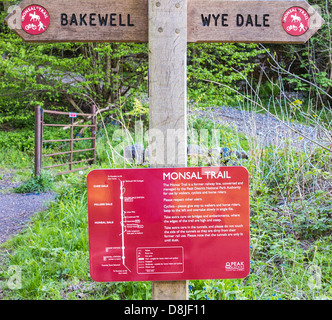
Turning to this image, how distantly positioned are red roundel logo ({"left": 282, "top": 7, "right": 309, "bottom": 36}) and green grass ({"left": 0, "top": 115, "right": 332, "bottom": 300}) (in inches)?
61.0

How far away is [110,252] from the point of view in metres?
1.87

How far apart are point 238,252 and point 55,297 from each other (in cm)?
143

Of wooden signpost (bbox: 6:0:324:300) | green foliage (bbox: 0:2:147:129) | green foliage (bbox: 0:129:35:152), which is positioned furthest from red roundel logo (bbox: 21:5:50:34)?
green foliage (bbox: 0:129:35:152)

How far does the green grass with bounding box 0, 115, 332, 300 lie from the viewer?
265 cm

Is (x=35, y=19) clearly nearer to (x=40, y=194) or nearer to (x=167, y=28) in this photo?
(x=167, y=28)

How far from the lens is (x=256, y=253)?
3160 millimetres

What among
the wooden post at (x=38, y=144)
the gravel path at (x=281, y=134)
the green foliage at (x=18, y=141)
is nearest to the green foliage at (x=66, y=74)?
the green foliage at (x=18, y=141)

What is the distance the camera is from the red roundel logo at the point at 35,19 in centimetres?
192

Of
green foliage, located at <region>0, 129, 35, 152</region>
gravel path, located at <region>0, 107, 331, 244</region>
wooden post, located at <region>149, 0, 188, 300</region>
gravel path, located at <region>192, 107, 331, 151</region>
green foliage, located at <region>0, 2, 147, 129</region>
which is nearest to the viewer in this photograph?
wooden post, located at <region>149, 0, 188, 300</region>

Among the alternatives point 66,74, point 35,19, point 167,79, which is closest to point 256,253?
point 167,79

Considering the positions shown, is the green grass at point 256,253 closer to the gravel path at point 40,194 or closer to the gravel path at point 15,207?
the gravel path at point 40,194

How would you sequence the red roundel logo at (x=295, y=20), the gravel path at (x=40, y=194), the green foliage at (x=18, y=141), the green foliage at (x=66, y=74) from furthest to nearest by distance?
the green foliage at (x=18, y=141) < the green foliage at (x=66, y=74) < the gravel path at (x=40, y=194) < the red roundel logo at (x=295, y=20)

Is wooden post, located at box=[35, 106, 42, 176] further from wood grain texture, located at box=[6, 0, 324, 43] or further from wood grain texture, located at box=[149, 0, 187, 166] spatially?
wood grain texture, located at box=[149, 0, 187, 166]
